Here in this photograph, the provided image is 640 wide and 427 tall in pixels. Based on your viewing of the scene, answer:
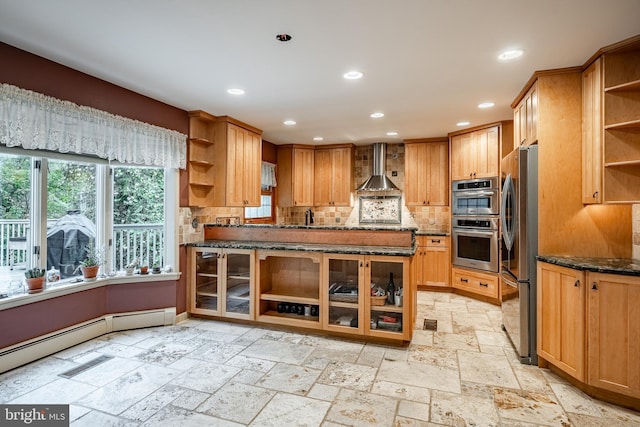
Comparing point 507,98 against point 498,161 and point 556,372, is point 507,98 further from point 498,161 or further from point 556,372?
point 556,372

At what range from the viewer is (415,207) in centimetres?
598

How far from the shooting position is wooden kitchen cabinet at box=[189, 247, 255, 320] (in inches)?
150

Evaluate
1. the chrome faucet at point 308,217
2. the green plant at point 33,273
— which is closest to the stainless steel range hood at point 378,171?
the chrome faucet at point 308,217

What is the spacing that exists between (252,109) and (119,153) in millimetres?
1488

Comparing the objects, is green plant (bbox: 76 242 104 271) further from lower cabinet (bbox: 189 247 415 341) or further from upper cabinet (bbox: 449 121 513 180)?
upper cabinet (bbox: 449 121 513 180)

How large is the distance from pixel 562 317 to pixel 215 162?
12.6 ft

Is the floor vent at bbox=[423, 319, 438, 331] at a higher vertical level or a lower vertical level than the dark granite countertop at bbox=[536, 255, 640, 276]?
lower

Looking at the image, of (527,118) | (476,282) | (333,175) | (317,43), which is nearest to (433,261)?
(476,282)

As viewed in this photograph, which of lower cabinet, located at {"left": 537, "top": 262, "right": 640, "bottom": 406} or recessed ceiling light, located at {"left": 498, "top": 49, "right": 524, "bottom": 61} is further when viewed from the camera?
recessed ceiling light, located at {"left": 498, "top": 49, "right": 524, "bottom": 61}

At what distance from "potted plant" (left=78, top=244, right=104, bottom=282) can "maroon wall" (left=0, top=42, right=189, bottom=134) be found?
1.38 meters

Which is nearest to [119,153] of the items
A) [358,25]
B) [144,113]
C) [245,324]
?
[144,113]

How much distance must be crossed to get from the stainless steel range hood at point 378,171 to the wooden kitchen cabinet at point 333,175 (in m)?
0.31

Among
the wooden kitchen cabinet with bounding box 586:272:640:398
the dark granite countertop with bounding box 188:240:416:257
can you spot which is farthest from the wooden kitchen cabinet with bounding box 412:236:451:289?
the wooden kitchen cabinet with bounding box 586:272:640:398

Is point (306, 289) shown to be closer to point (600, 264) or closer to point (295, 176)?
point (600, 264)
